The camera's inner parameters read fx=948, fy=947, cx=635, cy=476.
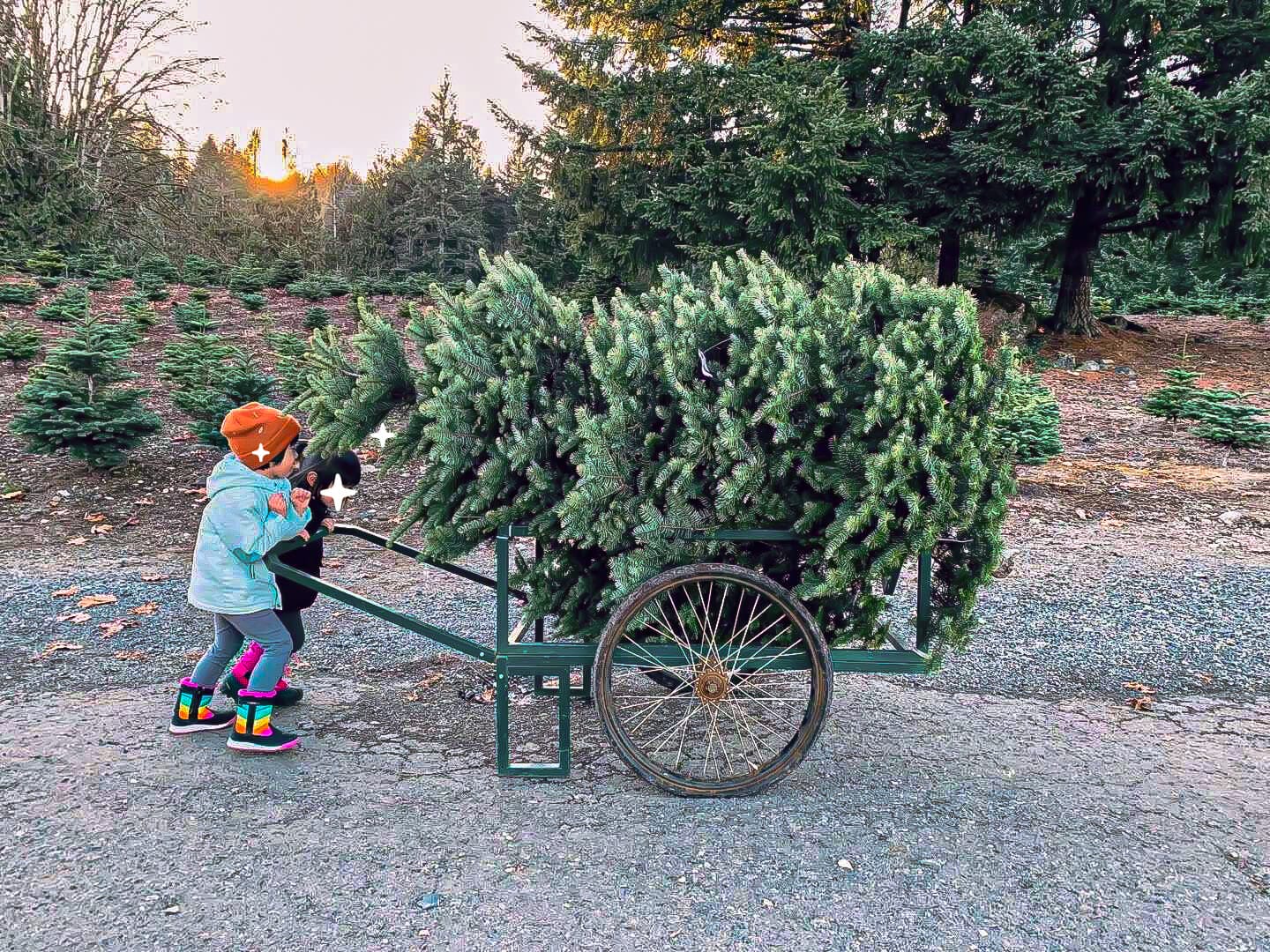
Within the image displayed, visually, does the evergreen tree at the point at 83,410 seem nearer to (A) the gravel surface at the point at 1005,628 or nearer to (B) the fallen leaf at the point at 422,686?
(A) the gravel surface at the point at 1005,628

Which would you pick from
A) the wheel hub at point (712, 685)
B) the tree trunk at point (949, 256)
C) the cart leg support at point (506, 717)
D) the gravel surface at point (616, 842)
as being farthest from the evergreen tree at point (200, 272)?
the wheel hub at point (712, 685)

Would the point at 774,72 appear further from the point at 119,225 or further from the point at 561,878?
the point at 119,225

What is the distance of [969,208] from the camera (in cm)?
1475

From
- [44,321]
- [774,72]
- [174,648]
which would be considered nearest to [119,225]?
[44,321]

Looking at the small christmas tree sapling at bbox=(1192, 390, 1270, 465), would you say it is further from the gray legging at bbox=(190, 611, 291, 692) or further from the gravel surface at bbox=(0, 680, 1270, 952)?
the gray legging at bbox=(190, 611, 291, 692)

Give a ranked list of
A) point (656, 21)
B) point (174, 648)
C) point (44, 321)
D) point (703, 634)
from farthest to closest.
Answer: point (656, 21)
point (44, 321)
point (174, 648)
point (703, 634)

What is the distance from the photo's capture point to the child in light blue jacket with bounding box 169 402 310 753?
3373 millimetres

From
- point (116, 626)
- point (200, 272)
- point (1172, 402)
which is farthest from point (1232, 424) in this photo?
point (200, 272)

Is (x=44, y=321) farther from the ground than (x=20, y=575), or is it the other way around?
(x=44, y=321)

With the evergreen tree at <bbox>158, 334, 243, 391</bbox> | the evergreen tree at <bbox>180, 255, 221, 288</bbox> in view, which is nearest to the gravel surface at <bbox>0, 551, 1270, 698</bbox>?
the evergreen tree at <bbox>158, 334, 243, 391</bbox>

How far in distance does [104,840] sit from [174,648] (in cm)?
197

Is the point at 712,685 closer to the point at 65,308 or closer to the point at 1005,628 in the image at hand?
the point at 1005,628

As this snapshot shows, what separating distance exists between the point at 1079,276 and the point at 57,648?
16680 mm

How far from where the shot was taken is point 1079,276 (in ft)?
54.8
